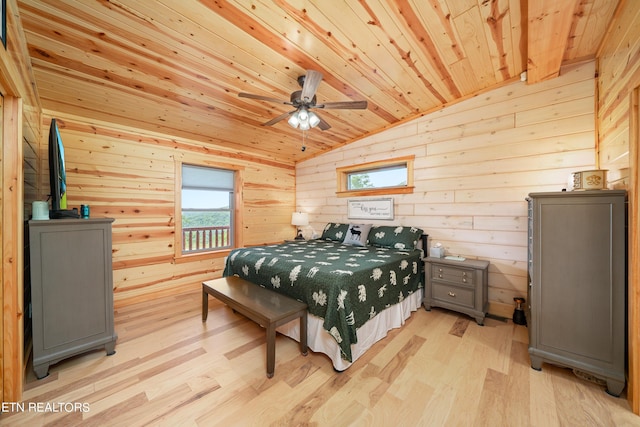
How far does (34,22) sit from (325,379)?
3113 millimetres

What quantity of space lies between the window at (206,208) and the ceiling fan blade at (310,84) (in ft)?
8.06

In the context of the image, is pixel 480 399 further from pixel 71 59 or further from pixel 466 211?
pixel 71 59

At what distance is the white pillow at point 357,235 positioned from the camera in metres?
3.54

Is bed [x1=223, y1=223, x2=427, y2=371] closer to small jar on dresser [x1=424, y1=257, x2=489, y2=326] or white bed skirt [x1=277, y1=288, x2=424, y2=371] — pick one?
white bed skirt [x1=277, y1=288, x2=424, y2=371]

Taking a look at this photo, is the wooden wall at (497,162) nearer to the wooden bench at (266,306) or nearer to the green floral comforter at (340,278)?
the green floral comforter at (340,278)

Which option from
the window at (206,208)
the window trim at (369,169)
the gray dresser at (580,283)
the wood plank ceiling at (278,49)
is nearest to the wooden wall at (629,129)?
the gray dresser at (580,283)

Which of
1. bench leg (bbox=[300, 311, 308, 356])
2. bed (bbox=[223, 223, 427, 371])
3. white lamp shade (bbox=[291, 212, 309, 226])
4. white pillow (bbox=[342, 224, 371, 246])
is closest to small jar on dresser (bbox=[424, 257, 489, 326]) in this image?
bed (bbox=[223, 223, 427, 371])

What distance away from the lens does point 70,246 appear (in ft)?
6.07

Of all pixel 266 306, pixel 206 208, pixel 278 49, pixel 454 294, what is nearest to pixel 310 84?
pixel 278 49

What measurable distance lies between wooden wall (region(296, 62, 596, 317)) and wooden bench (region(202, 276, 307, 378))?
2.16 meters

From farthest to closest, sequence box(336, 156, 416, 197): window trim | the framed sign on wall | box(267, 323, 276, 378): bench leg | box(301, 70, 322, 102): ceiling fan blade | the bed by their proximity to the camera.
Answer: the framed sign on wall < box(336, 156, 416, 197): window trim < box(301, 70, 322, 102): ceiling fan blade < the bed < box(267, 323, 276, 378): bench leg

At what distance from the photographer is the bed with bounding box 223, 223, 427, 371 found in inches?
71.9

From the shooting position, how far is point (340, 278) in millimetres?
1890

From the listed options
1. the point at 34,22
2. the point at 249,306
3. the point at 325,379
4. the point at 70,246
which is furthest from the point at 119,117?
the point at 325,379
